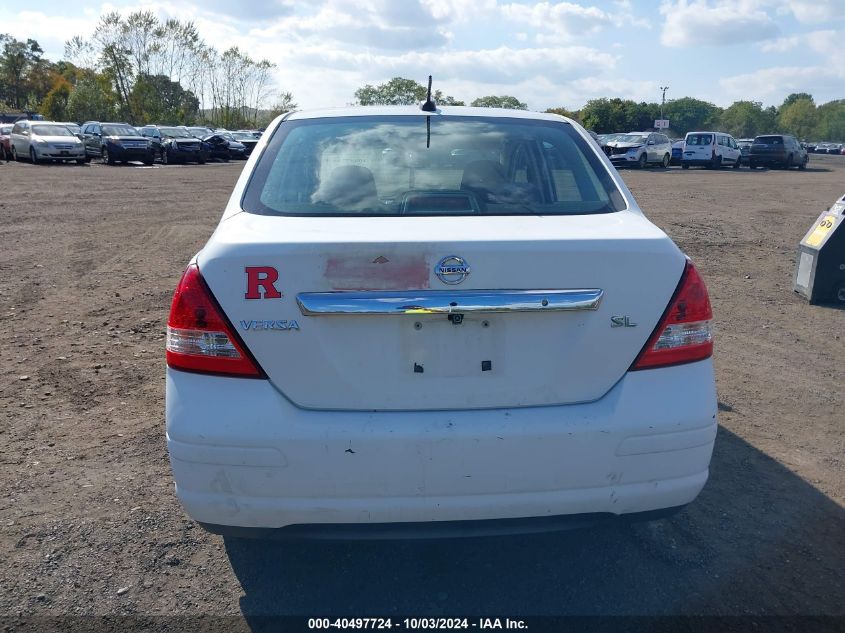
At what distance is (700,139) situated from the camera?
122 feet

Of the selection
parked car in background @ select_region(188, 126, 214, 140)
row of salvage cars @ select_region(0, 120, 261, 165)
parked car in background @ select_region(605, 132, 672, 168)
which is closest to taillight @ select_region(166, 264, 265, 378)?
row of salvage cars @ select_region(0, 120, 261, 165)

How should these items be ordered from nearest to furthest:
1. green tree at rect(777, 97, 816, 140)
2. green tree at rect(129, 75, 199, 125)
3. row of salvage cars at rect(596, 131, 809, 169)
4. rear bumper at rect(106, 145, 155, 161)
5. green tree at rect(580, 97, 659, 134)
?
1. rear bumper at rect(106, 145, 155, 161)
2. row of salvage cars at rect(596, 131, 809, 169)
3. green tree at rect(129, 75, 199, 125)
4. green tree at rect(580, 97, 659, 134)
5. green tree at rect(777, 97, 816, 140)

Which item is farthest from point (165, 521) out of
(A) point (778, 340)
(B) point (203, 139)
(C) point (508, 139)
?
(B) point (203, 139)

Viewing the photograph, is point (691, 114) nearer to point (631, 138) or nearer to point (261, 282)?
point (631, 138)

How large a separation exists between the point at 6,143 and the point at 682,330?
3720cm

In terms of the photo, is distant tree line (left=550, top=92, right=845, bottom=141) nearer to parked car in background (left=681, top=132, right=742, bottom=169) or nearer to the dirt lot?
parked car in background (left=681, top=132, right=742, bottom=169)

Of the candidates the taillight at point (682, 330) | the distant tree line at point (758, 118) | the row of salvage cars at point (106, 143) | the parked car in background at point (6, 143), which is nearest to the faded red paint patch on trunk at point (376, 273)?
the taillight at point (682, 330)

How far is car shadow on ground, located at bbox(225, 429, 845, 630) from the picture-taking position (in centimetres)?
278

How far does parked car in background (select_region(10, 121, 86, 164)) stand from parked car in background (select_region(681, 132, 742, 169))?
28.6 metres

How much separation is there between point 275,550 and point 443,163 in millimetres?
1851

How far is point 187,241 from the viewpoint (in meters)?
11.3

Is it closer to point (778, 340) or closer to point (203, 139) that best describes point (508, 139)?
point (778, 340)

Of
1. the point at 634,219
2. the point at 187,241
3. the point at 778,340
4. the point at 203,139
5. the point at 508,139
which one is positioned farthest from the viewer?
the point at 203,139

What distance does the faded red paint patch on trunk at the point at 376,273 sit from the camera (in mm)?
2391
